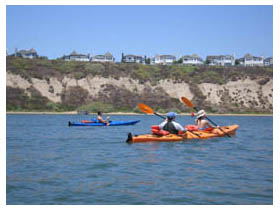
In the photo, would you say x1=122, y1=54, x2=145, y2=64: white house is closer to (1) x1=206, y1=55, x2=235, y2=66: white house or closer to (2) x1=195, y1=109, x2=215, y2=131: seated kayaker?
(1) x1=206, y1=55, x2=235, y2=66: white house

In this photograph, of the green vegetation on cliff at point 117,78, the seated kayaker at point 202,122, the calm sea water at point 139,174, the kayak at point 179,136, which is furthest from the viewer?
the green vegetation on cliff at point 117,78

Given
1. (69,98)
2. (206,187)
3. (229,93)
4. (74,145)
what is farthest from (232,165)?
(229,93)

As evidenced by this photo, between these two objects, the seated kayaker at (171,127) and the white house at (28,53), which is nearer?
the seated kayaker at (171,127)

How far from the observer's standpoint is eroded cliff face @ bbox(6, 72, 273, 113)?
53031 mm

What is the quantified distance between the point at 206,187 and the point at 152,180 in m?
1.18

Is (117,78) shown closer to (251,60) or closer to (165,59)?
(165,59)

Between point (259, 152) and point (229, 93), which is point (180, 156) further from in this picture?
point (229, 93)

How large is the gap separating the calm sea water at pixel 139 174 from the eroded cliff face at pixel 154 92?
1560 inches

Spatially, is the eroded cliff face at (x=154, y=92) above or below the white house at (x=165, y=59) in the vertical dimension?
below

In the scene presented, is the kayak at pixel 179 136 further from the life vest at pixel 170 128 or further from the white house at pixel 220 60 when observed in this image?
the white house at pixel 220 60

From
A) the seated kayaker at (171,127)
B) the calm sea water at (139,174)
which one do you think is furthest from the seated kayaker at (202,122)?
the calm sea water at (139,174)

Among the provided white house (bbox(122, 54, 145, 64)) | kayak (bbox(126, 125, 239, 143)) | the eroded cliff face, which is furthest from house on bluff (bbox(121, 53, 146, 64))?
kayak (bbox(126, 125, 239, 143))

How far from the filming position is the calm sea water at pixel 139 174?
22.0 ft
